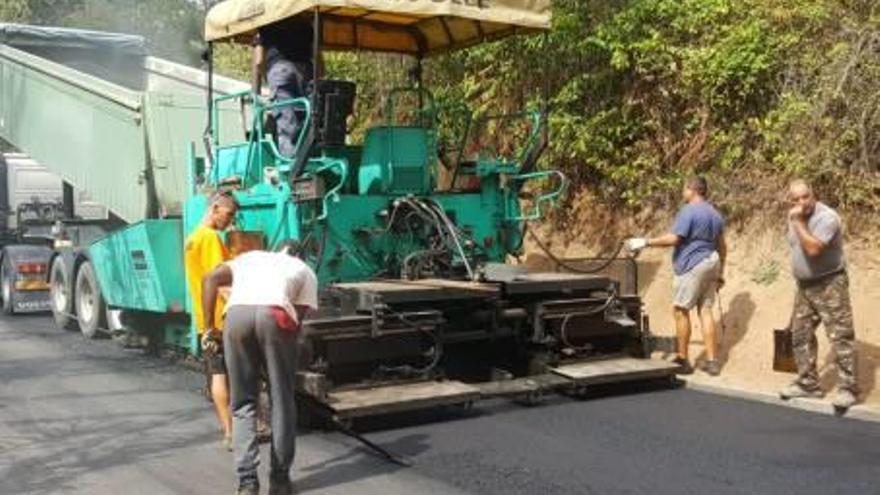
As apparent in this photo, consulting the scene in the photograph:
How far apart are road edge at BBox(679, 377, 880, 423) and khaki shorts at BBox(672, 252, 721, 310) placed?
2.21 feet

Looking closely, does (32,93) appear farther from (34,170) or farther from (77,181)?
(34,170)

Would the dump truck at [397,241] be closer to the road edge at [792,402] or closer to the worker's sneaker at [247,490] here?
the road edge at [792,402]

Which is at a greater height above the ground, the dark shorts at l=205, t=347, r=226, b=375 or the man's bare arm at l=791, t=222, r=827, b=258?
the man's bare arm at l=791, t=222, r=827, b=258

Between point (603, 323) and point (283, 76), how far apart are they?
3068mm

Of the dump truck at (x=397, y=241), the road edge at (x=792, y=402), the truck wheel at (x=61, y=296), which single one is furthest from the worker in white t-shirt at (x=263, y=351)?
the truck wheel at (x=61, y=296)

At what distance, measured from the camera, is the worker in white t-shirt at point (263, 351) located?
554cm

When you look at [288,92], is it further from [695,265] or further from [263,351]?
[695,265]

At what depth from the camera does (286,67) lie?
8.30 meters

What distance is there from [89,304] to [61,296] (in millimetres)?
1163

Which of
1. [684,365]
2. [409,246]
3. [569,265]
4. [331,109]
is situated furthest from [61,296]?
[684,365]

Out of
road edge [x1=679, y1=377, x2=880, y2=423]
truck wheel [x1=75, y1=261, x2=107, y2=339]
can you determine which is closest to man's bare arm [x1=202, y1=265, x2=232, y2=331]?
road edge [x1=679, y1=377, x2=880, y2=423]

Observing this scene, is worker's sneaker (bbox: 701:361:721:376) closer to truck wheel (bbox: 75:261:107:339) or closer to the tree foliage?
the tree foliage

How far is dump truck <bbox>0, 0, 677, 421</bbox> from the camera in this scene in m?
7.41

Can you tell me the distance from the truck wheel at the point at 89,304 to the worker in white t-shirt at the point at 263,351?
6.82m
